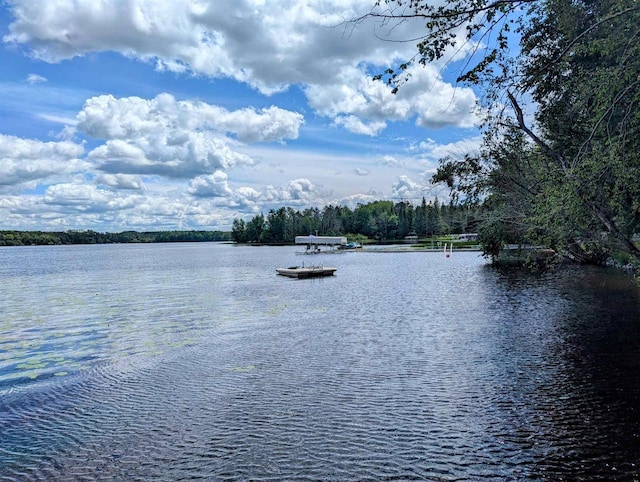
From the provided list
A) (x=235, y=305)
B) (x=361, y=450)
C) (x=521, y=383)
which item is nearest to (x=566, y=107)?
(x=521, y=383)

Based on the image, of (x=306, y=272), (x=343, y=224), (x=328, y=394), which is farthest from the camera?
(x=343, y=224)

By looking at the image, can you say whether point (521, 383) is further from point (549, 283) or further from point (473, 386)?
point (549, 283)

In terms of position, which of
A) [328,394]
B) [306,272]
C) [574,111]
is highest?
[574,111]

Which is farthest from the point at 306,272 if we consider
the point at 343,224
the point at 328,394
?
the point at 343,224

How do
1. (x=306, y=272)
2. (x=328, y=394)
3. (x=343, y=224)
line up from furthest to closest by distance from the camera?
(x=343, y=224)
(x=306, y=272)
(x=328, y=394)

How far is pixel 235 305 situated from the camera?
26.3 metres

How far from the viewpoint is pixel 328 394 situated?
10.6 m

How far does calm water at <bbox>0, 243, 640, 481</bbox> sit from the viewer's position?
7345mm

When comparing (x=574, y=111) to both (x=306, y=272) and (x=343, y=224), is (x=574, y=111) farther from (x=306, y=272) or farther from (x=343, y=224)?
(x=343, y=224)

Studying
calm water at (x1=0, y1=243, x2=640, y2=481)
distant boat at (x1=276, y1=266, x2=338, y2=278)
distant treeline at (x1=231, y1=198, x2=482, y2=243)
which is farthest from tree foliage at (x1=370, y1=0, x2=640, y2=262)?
distant treeline at (x1=231, y1=198, x2=482, y2=243)

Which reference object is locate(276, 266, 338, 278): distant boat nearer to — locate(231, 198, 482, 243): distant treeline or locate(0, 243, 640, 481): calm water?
locate(0, 243, 640, 481): calm water

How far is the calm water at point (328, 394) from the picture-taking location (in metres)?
7.34

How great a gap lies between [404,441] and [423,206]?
16261 centimetres

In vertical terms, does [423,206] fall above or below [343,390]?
above
